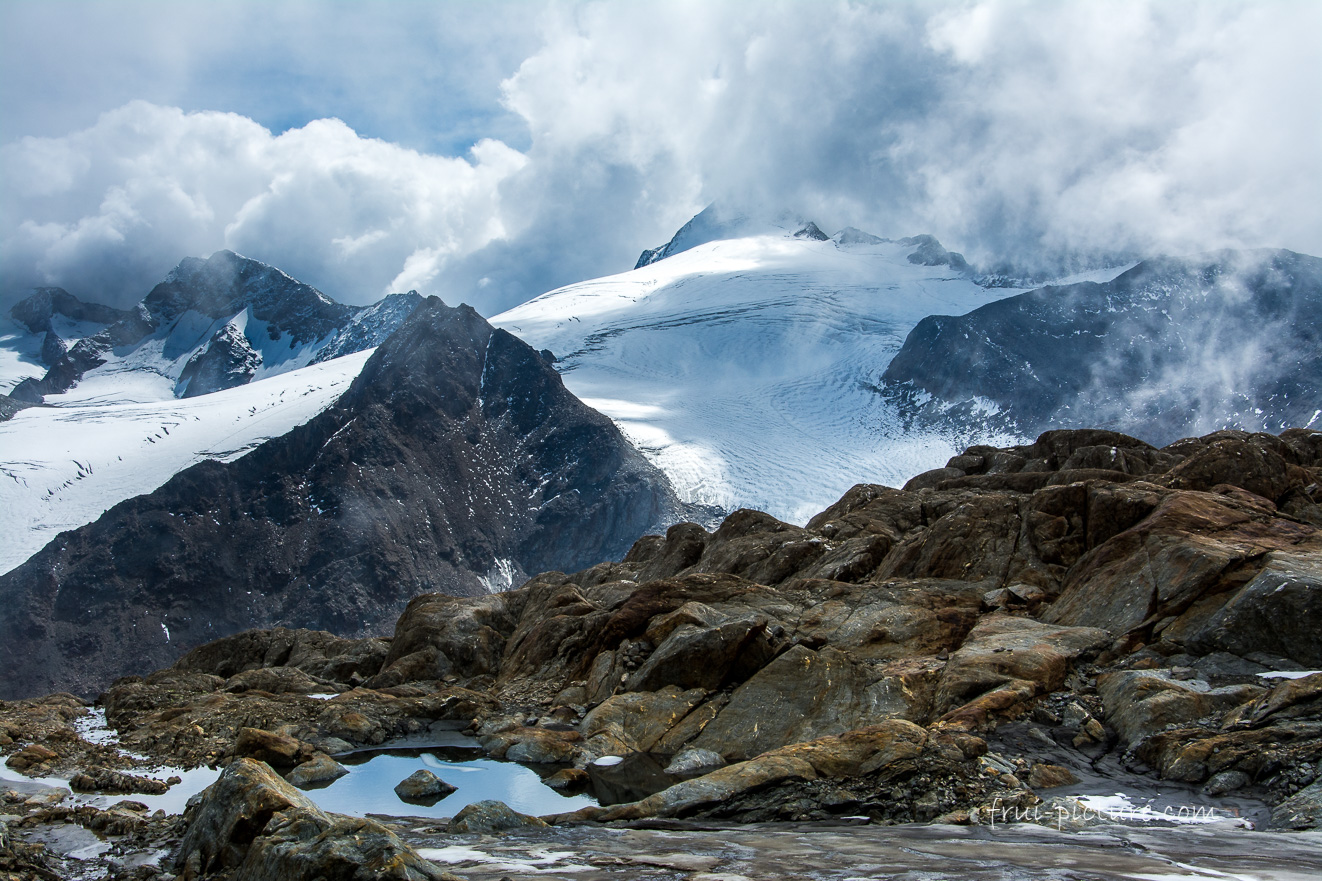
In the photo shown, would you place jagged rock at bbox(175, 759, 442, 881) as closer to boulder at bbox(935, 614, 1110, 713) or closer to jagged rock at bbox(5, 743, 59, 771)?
jagged rock at bbox(5, 743, 59, 771)

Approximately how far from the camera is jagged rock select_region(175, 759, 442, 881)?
7.64 m

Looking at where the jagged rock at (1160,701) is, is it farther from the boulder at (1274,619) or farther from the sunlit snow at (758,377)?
the sunlit snow at (758,377)

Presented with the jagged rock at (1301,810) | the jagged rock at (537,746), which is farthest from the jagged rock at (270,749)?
the jagged rock at (1301,810)

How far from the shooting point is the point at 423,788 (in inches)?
610

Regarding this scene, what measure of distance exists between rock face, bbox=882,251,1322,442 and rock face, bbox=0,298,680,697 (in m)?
57.9

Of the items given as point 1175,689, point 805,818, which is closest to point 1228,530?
point 1175,689

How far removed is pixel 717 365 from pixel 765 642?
142609 mm

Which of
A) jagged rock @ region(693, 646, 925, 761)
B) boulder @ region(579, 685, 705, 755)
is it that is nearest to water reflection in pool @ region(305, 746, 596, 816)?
boulder @ region(579, 685, 705, 755)

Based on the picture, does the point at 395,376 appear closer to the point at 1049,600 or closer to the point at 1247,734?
the point at 1049,600

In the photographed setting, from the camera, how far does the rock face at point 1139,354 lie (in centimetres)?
13650

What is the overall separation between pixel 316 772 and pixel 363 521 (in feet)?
346

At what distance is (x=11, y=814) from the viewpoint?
1280cm

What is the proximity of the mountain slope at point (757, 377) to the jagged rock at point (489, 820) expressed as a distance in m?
90.0

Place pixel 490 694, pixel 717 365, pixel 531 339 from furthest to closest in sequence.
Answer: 1. pixel 531 339
2. pixel 717 365
3. pixel 490 694
